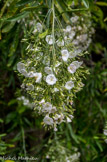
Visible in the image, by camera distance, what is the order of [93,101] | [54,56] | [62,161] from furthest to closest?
1. [93,101]
2. [62,161]
3. [54,56]

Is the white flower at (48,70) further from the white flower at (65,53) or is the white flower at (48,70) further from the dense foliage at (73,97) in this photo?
the dense foliage at (73,97)

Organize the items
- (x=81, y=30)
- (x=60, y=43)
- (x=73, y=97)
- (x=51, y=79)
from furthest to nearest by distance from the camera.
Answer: (x=81, y=30) → (x=73, y=97) → (x=60, y=43) → (x=51, y=79)

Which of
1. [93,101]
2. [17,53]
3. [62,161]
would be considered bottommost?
[62,161]

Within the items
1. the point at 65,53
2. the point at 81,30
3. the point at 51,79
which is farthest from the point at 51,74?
the point at 81,30

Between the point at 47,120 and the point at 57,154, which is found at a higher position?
the point at 47,120

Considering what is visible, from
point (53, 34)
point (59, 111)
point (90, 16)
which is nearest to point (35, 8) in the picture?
point (53, 34)

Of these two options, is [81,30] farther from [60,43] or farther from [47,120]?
[47,120]

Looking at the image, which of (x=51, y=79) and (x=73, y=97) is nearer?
(x=51, y=79)

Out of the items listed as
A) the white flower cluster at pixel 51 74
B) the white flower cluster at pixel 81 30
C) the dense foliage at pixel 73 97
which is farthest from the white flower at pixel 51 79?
the white flower cluster at pixel 81 30

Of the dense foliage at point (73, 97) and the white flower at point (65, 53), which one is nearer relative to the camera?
the white flower at point (65, 53)

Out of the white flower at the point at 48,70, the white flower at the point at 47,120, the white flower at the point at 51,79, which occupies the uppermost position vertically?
the white flower at the point at 48,70

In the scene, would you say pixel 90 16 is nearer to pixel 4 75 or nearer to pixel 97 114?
pixel 97 114
